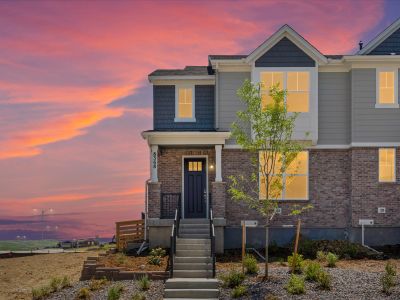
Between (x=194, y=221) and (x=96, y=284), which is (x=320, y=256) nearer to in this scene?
(x=194, y=221)

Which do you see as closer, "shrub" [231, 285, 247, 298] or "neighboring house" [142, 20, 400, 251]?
"shrub" [231, 285, 247, 298]

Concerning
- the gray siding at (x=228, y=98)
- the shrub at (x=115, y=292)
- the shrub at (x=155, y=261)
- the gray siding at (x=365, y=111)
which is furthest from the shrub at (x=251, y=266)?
the gray siding at (x=365, y=111)

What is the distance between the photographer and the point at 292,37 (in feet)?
83.4

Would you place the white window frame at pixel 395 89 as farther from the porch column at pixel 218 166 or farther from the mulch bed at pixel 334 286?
the mulch bed at pixel 334 286

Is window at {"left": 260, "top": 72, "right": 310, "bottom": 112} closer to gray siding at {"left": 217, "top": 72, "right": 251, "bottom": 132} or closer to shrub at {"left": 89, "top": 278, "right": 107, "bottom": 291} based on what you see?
gray siding at {"left": 217, "top": 72, "right": 251, "bottom": 132}

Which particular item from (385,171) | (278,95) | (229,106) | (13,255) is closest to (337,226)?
(385,171)

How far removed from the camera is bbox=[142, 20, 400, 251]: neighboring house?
25.3 meters

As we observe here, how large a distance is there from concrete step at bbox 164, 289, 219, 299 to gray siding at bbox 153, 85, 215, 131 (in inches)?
383

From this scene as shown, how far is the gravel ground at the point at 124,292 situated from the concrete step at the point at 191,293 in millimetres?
274

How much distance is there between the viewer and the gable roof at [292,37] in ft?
82.7

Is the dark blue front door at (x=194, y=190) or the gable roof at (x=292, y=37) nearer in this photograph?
the gable roof at (x=292, y=37)

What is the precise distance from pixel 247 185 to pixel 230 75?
4755 mm

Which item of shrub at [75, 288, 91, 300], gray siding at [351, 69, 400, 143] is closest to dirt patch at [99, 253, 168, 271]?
shrub at [75, 288, 91, 300]

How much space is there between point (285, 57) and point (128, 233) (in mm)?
9952
